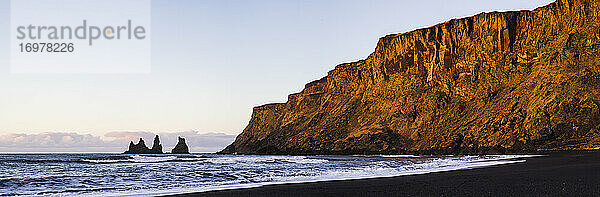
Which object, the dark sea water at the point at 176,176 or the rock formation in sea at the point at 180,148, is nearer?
the dark sea water at the point at 176,176

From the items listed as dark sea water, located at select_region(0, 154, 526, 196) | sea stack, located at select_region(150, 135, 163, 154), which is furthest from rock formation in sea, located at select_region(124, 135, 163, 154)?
dark sea water, located at select_region(0, 154, 526, 196)

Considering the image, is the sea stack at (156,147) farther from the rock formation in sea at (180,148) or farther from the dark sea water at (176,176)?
the dark sea water at (176,176)

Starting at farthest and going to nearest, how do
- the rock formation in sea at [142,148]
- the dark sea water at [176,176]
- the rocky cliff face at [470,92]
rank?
the rock formation in sea at [142,148], the rocky cliff face at [470,92], the dark sea water at [176,176]

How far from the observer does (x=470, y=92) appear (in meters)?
95.9

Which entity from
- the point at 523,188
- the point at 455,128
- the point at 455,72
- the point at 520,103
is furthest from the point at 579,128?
the point at 523,188

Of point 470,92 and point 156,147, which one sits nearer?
point 470,92

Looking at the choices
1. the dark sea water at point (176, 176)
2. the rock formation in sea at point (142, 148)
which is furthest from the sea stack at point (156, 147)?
the dark sea water at point (176, 176)

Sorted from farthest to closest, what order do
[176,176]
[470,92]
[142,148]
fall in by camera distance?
[142,148] < [470,92] < [176,176]

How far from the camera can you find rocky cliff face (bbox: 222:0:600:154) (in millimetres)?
74688

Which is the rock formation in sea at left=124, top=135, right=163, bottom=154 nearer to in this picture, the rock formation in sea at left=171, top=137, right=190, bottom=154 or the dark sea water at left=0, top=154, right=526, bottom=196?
the rock formation in sea at left=171, top=137, right=190, bottom=154

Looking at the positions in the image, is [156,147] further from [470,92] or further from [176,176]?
[176,176]

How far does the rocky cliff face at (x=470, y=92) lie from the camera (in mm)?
74688

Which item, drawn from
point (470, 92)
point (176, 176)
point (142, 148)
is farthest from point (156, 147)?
point (176, 176)

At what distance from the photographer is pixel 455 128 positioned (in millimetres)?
90438
